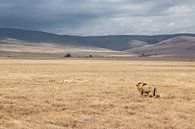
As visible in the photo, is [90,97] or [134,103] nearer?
[134,103]

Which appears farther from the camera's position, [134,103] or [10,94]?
[10,94]

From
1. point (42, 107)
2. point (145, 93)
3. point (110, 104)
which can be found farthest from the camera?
point (145, 93)

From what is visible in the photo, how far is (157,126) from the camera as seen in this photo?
1559 cm

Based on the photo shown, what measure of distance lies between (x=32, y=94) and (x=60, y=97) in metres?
1.97

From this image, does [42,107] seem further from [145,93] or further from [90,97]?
[145,93]

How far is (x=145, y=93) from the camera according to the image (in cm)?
2497

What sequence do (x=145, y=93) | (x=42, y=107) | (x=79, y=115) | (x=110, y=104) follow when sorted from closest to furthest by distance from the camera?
(x=79, y=115) < (x=42, y=107) < (x=110, y=104) < (x=145, y=93)

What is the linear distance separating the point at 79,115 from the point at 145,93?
8.22m

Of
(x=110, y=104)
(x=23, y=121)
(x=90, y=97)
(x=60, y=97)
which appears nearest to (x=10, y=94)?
(x=60, y=97)

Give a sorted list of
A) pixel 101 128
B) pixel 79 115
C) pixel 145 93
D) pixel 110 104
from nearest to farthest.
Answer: pixel 101 128, pixel 79 115, pixel 110 104, pixel 145 93

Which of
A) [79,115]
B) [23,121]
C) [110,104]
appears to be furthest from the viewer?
[110,104]

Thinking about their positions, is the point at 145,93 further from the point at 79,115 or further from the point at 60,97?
the point at 79,115

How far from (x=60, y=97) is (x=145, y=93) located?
16.7 ft

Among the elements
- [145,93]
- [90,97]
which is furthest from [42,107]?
[145,93]
